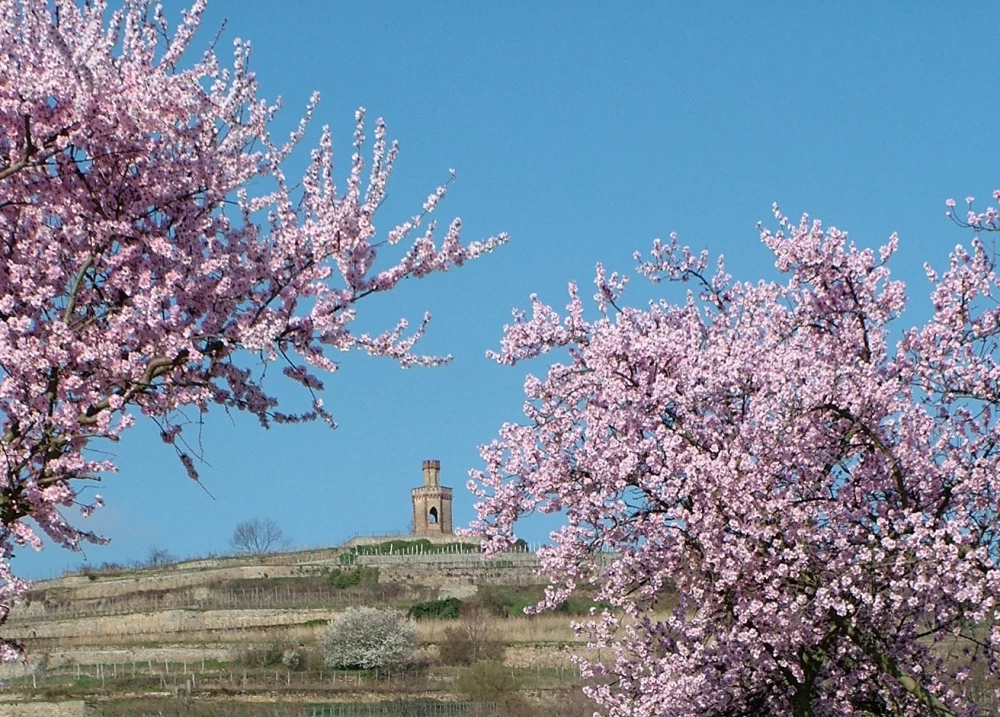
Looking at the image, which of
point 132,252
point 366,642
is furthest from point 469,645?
point 132,252

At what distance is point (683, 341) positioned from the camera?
11406mm

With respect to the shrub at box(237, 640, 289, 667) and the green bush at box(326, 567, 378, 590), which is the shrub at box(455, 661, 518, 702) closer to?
the shrub at box(237, 640, 289, 667)

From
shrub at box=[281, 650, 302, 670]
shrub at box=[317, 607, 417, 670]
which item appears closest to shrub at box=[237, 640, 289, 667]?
shrub at box=[281, 650, 302, 670]

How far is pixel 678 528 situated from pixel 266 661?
49143 mm

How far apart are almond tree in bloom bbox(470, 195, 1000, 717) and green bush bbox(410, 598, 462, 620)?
5635 cm

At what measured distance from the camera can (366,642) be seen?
184ft

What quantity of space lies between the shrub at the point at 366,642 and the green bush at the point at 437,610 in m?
9.96

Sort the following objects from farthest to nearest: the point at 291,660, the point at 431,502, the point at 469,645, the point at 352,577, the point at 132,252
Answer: the point at 431,502, the point at 352,577, the point at 469,645, the point at 291,660, the point at 132,252

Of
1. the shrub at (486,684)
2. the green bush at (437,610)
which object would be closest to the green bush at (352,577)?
the green bush at (437,610)

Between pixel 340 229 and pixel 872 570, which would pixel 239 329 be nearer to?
pixel 340 229

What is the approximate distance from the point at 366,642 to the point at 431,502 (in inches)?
1630

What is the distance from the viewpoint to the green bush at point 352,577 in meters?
77.8

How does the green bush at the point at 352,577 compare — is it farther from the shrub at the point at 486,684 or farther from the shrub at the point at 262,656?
the shrub at the point at 486,684

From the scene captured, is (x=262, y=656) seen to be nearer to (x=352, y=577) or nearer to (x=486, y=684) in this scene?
(x=486, y=684)
